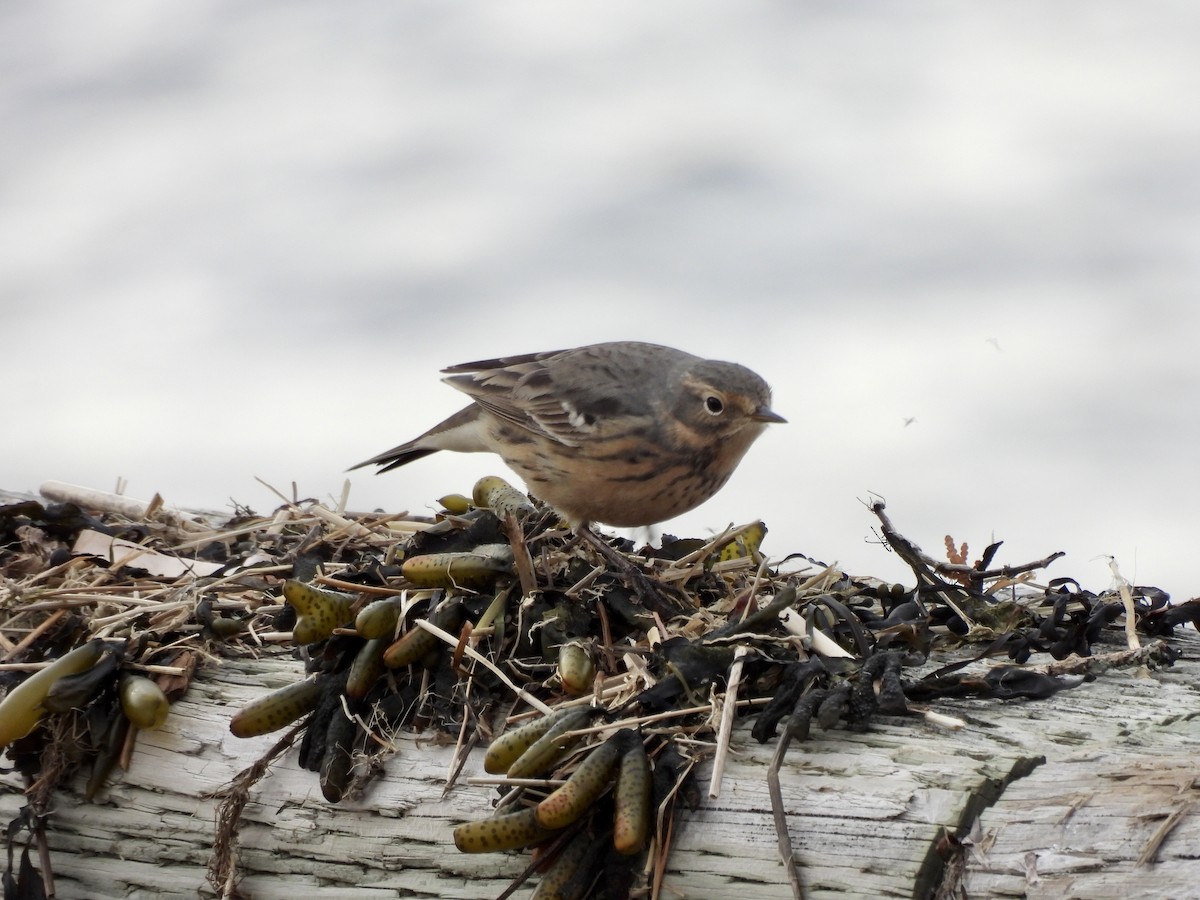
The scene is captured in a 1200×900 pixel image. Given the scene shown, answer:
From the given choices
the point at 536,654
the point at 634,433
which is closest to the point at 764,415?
the point at 634,433

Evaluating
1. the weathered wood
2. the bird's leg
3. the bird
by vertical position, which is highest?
the bird

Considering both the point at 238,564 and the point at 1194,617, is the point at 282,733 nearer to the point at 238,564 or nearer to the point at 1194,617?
the point at 238,564

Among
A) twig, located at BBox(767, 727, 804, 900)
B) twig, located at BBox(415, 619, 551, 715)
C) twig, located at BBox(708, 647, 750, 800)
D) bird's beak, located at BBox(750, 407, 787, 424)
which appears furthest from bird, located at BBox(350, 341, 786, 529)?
twig, located at BBox(767, 727, 804, 900)

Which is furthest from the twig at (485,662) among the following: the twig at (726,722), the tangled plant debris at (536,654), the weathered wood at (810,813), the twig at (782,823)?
the twig at (782,823)

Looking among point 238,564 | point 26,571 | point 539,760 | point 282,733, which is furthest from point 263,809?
point 26,571

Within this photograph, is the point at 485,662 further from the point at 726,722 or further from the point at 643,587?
the point at 726,722

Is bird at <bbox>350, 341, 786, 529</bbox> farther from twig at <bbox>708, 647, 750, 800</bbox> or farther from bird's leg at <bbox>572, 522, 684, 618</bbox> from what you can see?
twig at <bbox>708, 647, 750, 800</bbox>

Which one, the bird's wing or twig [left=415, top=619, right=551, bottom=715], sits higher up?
the bird's wing
